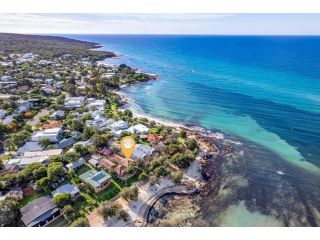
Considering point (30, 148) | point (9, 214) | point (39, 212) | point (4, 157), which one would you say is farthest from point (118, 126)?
point (9, 214)

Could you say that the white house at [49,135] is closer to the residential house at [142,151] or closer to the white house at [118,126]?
the white house at [118,126]

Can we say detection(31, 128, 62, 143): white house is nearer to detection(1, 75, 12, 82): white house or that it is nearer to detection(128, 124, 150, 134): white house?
detection(128, 124, 150, 134): white house

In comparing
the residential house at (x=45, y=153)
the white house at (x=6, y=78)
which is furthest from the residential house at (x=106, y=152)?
the white house at (x=6, y=78)

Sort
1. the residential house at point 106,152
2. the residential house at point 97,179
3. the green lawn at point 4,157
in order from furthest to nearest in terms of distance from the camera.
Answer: the residential house at point 106,152 → the green lawn at point 4,157 → the residential house at point 97,179

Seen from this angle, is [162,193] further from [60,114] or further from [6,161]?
[60,114]

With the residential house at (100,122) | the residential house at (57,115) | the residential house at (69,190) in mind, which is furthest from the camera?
the residential house at (57,115)

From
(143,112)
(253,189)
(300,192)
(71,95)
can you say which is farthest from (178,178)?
(71,95)

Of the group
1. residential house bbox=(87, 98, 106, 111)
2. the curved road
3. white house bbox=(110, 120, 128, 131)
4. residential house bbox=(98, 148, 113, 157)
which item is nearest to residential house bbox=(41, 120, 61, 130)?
residential house bbox=(87, 98, 106, 111)

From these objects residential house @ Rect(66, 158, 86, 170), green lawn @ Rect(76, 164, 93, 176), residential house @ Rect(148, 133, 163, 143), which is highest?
residential house @ Rect(148, 133, 163, 143)

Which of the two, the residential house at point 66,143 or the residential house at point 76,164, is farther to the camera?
the residential house at point 66,143
